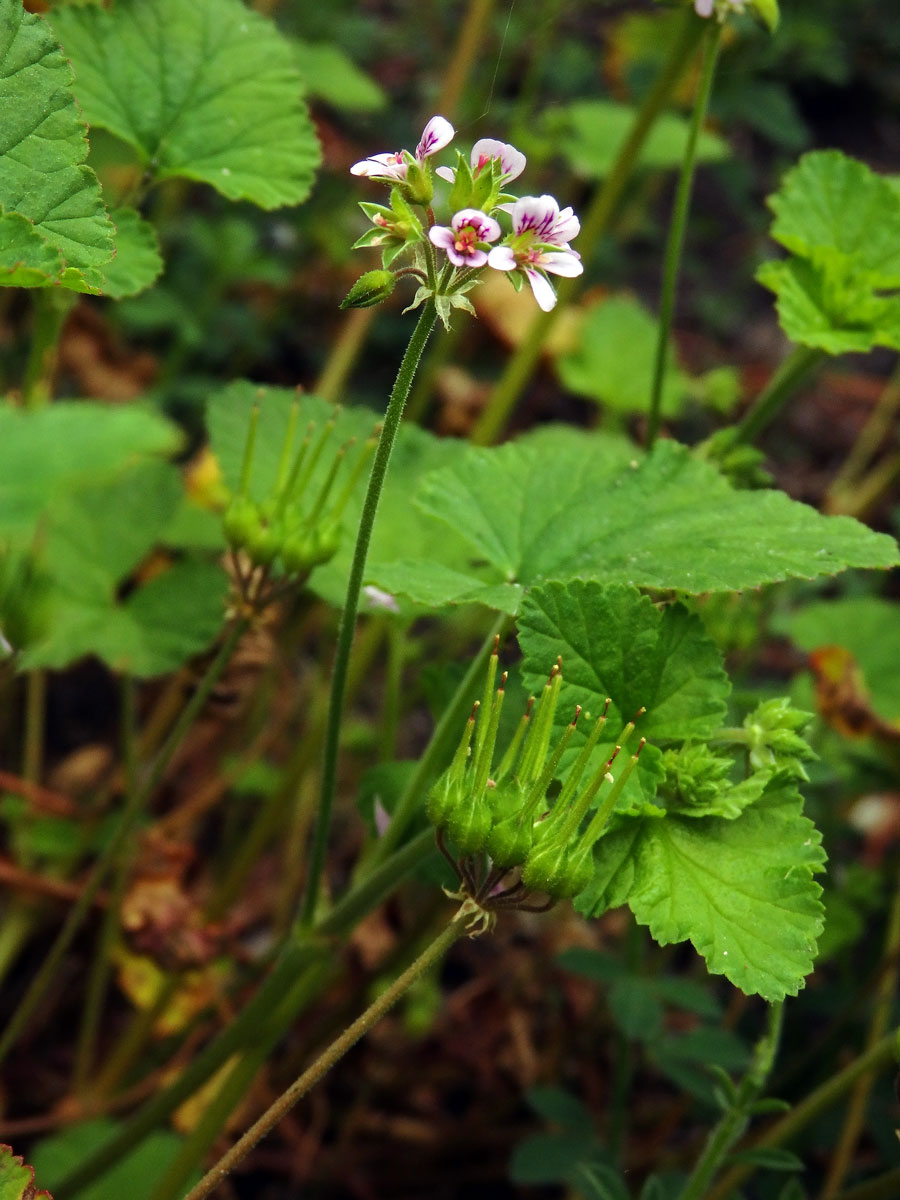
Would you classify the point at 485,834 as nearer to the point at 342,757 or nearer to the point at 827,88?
the point at 342,757

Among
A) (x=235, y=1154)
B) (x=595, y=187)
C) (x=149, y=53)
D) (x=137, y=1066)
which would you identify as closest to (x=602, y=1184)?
(x=235, y=1154)

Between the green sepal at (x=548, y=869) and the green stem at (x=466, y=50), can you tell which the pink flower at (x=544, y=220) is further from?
the green stem at (x=466, y=50)

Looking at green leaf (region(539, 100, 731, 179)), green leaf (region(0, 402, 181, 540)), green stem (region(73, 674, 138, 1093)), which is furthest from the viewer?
green leaf (region(539, 100, 731, 179))

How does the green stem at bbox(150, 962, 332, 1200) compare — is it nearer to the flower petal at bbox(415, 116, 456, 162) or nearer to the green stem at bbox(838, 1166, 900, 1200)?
the green stem at bbox(838, 1166, 900, 1200)

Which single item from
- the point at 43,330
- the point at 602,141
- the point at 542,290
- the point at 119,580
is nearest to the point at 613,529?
the point at 542,290

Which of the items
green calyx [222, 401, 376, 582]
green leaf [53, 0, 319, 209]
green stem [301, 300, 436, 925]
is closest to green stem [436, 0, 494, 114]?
green leaf [53, 0, 319, 209]

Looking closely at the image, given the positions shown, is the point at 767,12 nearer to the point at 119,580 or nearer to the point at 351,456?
the point at 351,456
